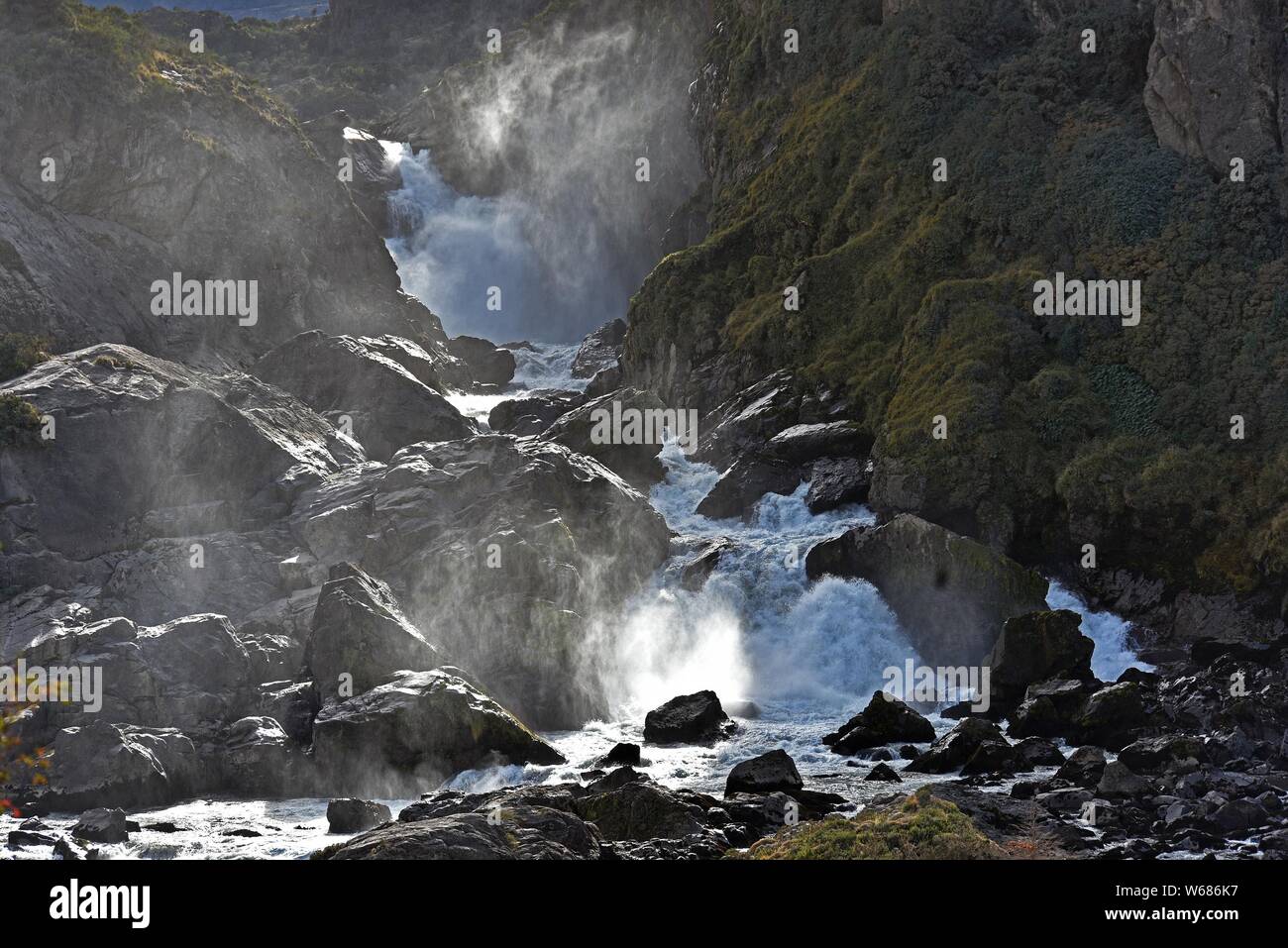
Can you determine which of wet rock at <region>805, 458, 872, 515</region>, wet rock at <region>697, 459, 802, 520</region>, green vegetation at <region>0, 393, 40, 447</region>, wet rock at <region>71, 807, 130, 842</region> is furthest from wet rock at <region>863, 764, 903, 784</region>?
green vegetation at <region>0, 393, 40, 447</region>

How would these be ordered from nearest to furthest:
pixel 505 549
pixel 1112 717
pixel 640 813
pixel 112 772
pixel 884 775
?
pixel 640 813 → pixel 884 775 → pixel 112 772 → pixel 1112 717 → pixel 505 549

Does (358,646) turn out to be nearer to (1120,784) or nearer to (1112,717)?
(1120,784)

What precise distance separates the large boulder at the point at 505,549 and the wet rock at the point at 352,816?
10.9 meters

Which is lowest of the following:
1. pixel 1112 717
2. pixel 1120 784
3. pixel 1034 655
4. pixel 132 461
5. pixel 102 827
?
pixel 102 827

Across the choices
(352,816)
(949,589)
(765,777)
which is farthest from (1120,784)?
(352,816)

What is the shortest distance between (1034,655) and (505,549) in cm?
1725

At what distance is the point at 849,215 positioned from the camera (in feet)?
227

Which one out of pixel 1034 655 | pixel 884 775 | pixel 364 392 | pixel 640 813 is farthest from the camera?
pixel 364 392

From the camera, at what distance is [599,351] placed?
93500mm

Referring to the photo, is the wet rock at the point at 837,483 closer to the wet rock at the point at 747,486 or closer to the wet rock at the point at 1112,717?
the wet rock at the point at 747,486

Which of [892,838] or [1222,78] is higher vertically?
[1222,78]

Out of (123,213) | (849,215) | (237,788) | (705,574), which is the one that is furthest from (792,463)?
(123,213)

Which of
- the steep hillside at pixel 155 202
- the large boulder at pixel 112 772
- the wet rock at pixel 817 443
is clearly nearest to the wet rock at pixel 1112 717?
the large boulder at pixel 112 772

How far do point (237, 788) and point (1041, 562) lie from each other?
1163 inches
